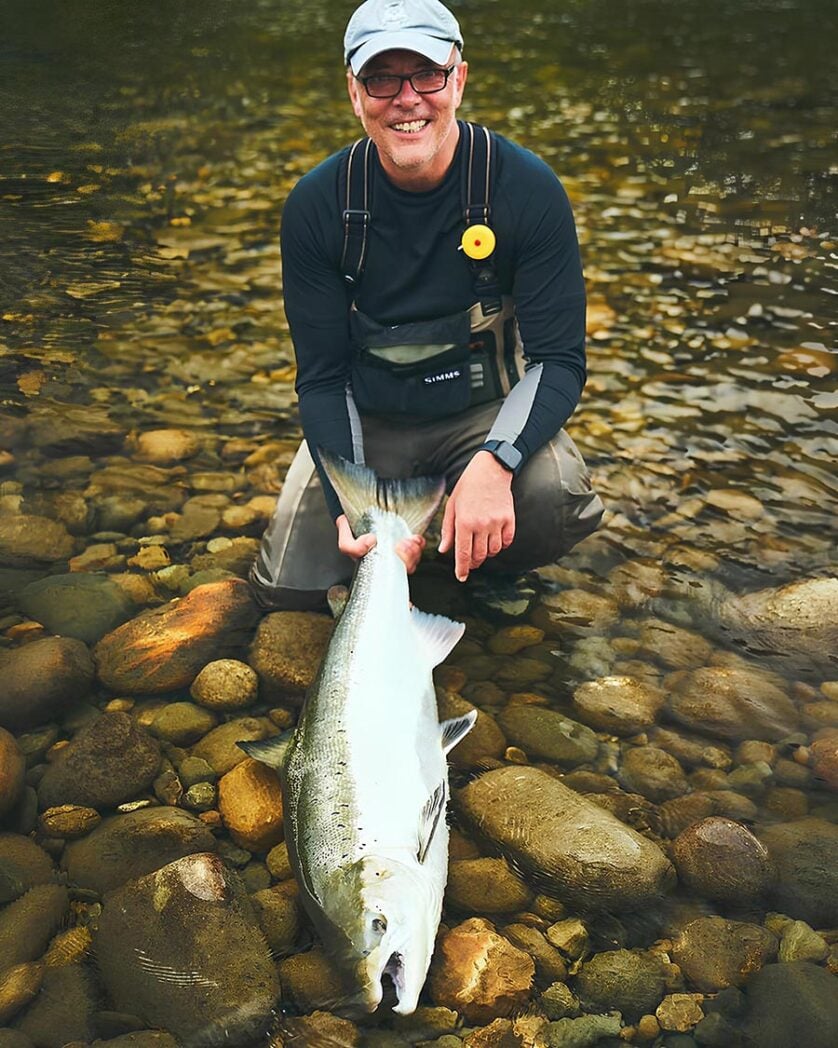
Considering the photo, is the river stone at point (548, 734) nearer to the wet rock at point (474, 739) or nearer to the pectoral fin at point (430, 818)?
the wet rock at point (474, 739)

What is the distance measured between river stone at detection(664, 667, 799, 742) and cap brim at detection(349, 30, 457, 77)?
2.41 m

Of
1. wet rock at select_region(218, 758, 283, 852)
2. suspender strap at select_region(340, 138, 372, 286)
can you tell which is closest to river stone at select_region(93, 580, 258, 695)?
wet rock at select_region(218, 758, 283, 852)

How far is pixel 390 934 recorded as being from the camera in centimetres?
262

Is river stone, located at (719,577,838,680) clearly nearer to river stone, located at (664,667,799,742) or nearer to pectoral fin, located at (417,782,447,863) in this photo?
river stone, located at (664,667,799,742)

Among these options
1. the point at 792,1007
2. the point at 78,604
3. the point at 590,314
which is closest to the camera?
the point at 792,1007

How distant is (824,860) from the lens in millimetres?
3213

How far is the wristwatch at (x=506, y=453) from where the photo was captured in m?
3.79

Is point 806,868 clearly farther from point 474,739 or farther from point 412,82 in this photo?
point 412,82

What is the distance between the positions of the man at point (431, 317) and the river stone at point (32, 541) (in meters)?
1.08

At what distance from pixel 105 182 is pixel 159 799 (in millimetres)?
8185

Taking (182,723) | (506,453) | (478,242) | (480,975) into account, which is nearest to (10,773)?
(182,723)

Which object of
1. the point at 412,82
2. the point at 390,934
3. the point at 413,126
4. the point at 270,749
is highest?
the point at 412,82

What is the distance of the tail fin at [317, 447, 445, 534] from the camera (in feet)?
12.8

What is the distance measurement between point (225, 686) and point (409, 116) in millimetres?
2155
